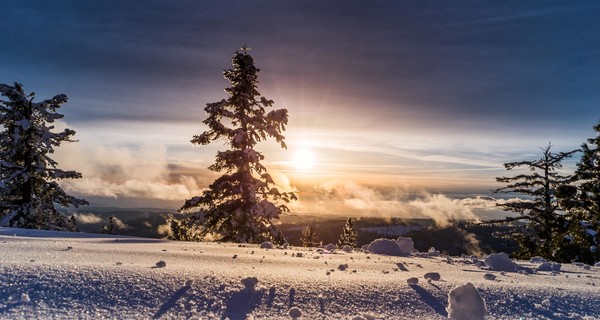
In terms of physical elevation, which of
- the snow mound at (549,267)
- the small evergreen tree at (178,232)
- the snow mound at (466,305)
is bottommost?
the small evergreen tree at (178,232)

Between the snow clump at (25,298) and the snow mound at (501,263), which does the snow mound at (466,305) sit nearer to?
the snow clump at (25,298)

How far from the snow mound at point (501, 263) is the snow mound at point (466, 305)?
10.8 feet

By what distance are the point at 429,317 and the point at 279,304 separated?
44.3 inches

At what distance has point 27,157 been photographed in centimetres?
1977

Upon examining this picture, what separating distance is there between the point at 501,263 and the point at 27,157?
2186cm

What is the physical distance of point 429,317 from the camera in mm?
2928

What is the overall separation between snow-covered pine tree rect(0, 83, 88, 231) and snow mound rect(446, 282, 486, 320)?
21.3 m

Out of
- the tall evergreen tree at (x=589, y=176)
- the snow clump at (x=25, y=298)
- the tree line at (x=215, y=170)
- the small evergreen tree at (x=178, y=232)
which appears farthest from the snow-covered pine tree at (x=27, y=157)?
the tall evergreen tree at (x=589, y=176)

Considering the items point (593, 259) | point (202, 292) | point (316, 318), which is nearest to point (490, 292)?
point (316, 318)

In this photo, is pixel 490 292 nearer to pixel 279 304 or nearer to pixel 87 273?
pixel 279 304

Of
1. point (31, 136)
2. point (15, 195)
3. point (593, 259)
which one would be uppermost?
point (31, 136)

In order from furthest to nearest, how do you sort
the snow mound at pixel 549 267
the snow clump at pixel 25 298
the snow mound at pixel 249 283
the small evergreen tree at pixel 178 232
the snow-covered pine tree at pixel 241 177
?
the small evergreen tree at pixel 178 232
the snow-covered pine tree at pixel 241 177
the snow mound at pixel 549 267
the snow mound at pixel 249 283
the snow clump at pixel 25 298

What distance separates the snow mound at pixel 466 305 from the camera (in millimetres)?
2799

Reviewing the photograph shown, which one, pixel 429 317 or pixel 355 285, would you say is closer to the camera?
pixel 429 317
